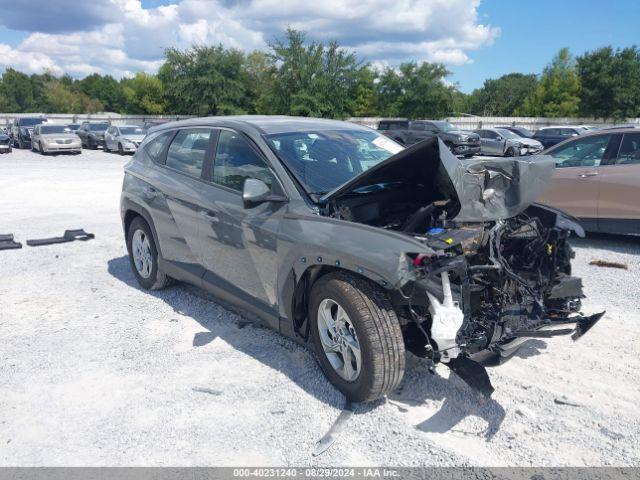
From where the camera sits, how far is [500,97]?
82562 mm

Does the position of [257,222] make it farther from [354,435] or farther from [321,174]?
[354,435]

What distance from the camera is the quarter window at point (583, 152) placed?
7.59 m

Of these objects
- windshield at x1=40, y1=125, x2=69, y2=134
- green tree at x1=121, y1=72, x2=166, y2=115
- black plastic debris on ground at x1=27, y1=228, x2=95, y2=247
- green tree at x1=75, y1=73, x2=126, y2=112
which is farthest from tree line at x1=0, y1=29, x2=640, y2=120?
green tree at x1=75, y1=73, x2=126, y2=112

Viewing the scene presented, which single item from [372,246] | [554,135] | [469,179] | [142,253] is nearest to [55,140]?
[142,253]

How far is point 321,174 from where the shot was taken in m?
4.11

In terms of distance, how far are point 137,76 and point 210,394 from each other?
71.0 meters

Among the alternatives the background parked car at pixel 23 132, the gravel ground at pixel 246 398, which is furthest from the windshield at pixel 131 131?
the gravel ground at pixel 246 398

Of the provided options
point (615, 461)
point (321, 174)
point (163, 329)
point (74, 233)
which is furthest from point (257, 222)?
point (74, 233)

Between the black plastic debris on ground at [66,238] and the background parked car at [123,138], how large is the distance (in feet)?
64.0

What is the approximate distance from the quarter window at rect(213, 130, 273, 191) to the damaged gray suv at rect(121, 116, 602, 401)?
0.01 m

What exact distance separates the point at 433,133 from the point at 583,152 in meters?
21.0

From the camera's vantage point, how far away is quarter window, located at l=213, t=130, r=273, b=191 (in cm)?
415

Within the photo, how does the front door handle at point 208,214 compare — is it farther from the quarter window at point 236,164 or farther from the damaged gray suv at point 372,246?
the quarter window at point 236,164

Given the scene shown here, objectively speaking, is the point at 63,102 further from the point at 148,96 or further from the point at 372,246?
the point at 372,246
